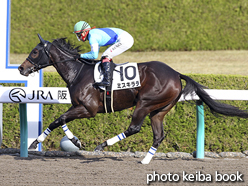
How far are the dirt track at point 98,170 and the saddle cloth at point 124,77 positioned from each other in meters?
1.01

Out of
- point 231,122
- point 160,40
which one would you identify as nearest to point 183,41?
point 160,40

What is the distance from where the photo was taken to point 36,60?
16.0 feet

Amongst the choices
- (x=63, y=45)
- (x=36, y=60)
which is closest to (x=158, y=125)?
(x=63, y=45)

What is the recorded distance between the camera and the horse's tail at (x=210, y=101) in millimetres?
4797

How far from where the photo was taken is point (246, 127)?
593 centimetres

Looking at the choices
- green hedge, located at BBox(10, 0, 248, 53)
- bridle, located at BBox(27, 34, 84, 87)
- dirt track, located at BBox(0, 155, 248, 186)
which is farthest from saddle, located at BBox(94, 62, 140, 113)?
green hedge, located at BBox(10, 0, 248, 53)

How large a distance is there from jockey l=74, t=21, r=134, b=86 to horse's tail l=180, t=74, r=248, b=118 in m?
0.91

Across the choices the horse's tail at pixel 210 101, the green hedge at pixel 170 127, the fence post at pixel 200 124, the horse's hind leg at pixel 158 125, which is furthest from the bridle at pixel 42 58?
the fence post at pixel 200 124

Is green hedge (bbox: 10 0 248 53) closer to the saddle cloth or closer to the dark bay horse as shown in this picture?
the dark bay horse

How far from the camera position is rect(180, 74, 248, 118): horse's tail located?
15.7 ft

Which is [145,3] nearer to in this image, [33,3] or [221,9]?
[221,9]

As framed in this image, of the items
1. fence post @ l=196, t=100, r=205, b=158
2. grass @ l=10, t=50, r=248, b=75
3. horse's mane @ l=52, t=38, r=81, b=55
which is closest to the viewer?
horse's mane @ l=52, t=38, r=81, b=55

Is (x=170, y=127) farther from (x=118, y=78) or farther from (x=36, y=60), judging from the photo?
(x=36, y=60)

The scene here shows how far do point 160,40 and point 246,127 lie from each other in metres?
6.57
